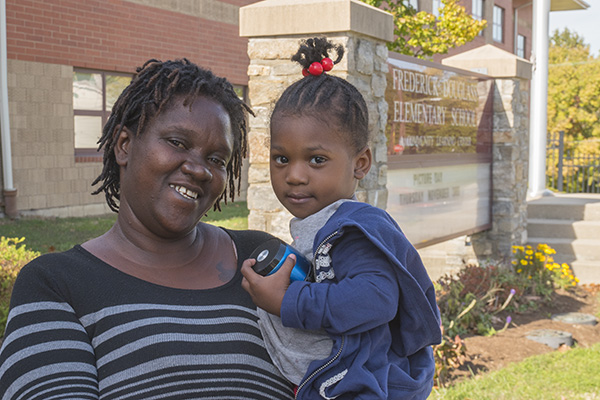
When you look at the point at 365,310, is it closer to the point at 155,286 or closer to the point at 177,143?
the point at 155,286

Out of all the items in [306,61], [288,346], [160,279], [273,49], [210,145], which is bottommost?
[288,346]

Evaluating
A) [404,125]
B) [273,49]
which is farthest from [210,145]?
[404,125]

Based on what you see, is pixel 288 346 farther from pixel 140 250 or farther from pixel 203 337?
pixel 140 250

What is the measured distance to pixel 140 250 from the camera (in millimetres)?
2090

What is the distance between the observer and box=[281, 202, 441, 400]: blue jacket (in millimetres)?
1864

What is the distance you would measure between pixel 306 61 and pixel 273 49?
3043mm

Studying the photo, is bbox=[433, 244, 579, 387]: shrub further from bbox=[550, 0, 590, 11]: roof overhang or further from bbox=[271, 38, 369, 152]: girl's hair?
bbox=[550, 0, 590, 11]: roof overhang

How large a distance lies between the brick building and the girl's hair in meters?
10.5

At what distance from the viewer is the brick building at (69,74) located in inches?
479

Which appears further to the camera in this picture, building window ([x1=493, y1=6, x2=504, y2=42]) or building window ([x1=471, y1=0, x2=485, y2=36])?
building window ([x1=493, y1=6, x2=504, y2=42])

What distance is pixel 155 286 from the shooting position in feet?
6.46

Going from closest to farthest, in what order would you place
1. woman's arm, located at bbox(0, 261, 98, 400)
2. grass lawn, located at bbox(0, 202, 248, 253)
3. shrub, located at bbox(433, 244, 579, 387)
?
1. woman's arm, located at bbox(0, 261, 98, 400)
2. shrub, located at bbox(433, 244, 579, 387)
3. grass lawn, located at bbox(0, 202, 248, 253)

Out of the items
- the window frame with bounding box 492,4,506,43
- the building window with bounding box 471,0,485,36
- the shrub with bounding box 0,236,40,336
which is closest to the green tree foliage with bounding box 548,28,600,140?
the building window with bounding box 471,0,485,36

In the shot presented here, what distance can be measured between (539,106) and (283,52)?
9530 mm
